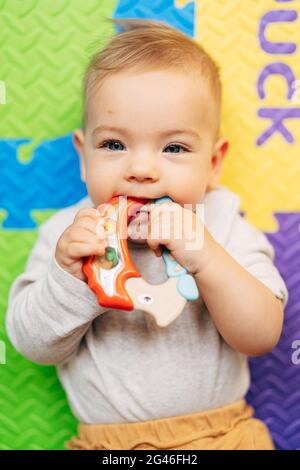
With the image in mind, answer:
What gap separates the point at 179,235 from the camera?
3.00 ft

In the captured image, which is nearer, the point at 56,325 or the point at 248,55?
the point at 56,325

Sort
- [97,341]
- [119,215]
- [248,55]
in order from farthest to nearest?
[248,55] → [97,341] → [119,215]

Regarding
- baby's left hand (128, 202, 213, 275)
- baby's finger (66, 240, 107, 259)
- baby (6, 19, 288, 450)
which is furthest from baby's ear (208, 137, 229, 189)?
baby's finger (66, 240, 107, 259)

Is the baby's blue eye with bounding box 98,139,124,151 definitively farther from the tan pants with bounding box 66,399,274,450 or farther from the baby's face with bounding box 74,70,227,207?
the tan pants with bounding box 66,399,274,450

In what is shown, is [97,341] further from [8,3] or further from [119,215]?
[8,3]

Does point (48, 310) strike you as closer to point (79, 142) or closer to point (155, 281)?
point (155, 281)

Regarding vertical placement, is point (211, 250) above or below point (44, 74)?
below

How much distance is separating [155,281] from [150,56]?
34 centimetres

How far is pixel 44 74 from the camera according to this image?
1.18 meters

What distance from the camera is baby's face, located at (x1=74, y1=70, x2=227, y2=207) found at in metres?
0.95

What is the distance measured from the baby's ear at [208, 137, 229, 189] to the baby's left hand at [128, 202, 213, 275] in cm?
16

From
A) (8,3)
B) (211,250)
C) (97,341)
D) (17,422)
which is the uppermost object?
(8,3)
